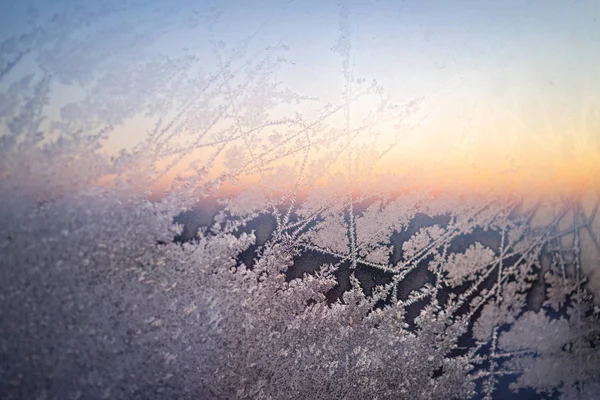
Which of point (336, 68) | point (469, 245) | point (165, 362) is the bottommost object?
point (469, 245)

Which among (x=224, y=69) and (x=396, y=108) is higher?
(x=224, y=69)

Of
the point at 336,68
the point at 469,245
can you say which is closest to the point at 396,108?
the point at 336,68

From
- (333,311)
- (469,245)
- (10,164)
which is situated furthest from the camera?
A: (469,245)

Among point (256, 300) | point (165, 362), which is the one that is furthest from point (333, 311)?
point (165, 362)

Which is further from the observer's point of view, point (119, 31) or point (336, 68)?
point (336, 68)

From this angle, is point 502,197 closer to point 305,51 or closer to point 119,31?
point 305,51

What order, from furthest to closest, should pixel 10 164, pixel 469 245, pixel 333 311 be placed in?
1. pixel 469 245
2. pixel 333 311
3. pixel 10 164

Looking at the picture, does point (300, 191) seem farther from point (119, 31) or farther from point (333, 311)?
point (119, 31)
